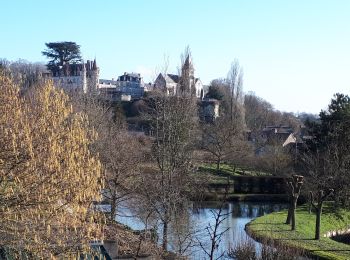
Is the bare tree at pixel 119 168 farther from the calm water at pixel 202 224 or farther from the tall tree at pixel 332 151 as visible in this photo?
the tall tree at pixel 332 151

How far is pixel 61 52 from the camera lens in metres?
71.6

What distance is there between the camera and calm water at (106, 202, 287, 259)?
16.6m

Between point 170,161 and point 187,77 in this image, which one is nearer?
point 170,161

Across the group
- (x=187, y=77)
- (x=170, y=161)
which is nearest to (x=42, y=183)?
(x=170, y=161)

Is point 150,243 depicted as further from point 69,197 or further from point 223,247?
point 69,197

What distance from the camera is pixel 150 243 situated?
16.0 metres

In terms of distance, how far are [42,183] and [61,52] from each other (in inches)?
2627

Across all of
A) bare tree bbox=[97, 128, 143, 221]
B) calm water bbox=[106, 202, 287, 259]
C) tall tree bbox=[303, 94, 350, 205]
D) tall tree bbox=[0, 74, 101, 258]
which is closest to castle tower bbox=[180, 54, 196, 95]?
bare tree bbox=[97, 128, 143, 221]

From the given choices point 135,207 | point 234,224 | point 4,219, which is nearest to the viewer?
point 4,219

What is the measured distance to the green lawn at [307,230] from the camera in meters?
20.5

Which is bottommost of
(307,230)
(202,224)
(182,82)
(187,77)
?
(307,230)

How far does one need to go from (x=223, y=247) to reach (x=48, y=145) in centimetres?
1520

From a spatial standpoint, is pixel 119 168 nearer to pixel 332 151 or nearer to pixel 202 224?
pixel 202 224

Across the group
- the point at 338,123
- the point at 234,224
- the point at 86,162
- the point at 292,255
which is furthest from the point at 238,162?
the point at 86,162
